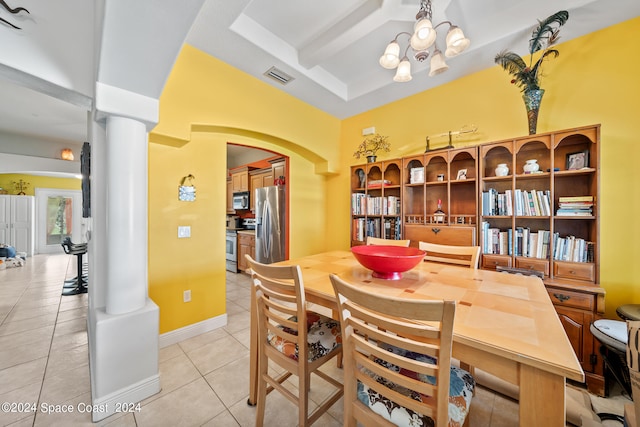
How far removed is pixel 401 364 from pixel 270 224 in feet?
11.0

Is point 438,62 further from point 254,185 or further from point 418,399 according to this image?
point 254,185

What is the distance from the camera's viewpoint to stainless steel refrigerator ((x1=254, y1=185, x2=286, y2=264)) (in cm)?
378

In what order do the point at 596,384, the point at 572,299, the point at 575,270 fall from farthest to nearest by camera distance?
1. the point at 575,270
2. the point at 572,299
3. the point at 596,384

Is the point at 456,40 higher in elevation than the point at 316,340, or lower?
higher

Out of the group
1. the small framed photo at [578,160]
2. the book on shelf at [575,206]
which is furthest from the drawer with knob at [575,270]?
the small framed photo at [578,160]

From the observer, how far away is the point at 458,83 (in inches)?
110

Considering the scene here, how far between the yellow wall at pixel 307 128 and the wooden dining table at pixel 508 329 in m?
1.35

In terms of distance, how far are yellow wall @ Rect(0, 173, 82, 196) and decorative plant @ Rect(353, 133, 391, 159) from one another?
369 inches

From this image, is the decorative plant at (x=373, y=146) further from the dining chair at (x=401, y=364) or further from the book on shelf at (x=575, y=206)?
the dining chair at (x=401, y=364)

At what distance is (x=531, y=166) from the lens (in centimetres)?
221

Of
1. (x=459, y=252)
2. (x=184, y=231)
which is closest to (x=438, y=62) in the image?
(x=459, y=252)

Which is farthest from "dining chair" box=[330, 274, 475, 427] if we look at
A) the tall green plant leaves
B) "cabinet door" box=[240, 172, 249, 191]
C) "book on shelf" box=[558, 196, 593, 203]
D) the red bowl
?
"cabinet door" box=[240, 172, 249, 191]

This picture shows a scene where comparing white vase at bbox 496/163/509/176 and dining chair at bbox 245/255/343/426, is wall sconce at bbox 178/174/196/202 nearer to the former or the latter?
dining chair at bbox 245/255/343/426

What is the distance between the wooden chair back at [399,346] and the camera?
76cm
